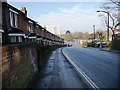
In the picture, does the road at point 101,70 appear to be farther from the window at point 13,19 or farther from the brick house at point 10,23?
the window at point 13,19

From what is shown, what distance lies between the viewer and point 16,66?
10078 mm

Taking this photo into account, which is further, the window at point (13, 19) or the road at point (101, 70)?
the window at point (13, 19)

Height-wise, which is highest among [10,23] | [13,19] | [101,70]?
[13,19]

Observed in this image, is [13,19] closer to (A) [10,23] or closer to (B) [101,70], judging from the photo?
(A) [10,23]

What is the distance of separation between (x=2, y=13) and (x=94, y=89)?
2209cm

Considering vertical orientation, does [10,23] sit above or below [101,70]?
above

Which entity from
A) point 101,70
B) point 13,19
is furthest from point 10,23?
point 101,70

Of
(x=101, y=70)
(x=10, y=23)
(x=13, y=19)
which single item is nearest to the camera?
(x=101, y=70)

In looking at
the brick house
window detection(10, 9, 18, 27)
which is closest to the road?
the brick house

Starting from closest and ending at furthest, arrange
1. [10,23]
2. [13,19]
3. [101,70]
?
[101,70]
[10,23]
[13,19]

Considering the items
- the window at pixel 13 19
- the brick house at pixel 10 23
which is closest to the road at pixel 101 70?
the brick house at pixel 10 23

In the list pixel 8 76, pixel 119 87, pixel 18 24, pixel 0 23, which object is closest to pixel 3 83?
pixel 8 76

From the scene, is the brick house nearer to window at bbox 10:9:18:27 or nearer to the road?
window at bbox 10:9:18:27

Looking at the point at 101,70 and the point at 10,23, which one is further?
the point at 10,23
